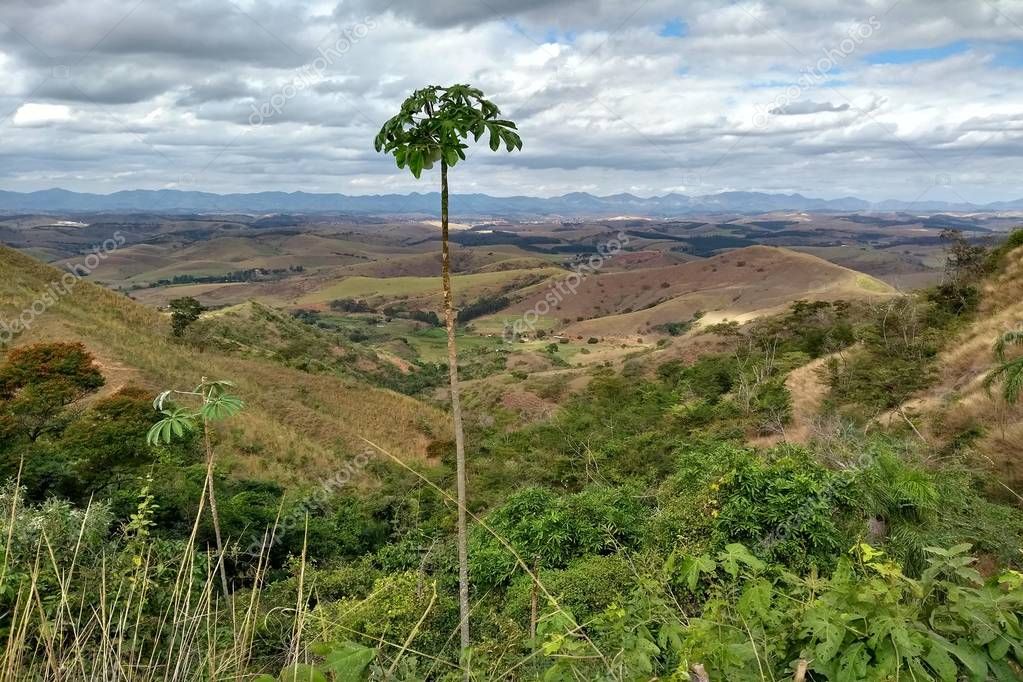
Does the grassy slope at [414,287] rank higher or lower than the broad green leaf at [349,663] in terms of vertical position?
lower

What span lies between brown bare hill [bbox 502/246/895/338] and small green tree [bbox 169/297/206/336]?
59.6 m

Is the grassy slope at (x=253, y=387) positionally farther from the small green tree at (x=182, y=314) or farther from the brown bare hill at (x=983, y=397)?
the brown bare hill at (x=983, y=397)

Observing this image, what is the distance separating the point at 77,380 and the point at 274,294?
14566cm

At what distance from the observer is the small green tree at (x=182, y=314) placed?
1438 inches

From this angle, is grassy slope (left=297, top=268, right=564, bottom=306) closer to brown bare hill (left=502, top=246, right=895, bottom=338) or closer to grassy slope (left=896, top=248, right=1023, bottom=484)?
brown bare hill (left=502, top=246, right=895, bottom=338)

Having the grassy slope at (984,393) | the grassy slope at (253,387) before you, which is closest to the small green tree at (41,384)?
the grassy slope at (253,387)

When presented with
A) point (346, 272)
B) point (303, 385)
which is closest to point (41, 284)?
point (303, 385)

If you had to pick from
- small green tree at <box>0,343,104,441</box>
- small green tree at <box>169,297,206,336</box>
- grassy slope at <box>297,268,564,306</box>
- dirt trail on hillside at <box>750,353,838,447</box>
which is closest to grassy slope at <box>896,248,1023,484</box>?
dirt trail on hillside at <box>750,353,838,447</box>

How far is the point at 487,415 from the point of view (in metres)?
33.2

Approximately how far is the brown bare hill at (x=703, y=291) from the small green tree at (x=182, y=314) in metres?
59.6

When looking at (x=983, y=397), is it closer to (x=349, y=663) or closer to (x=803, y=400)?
(x=803, y=400)

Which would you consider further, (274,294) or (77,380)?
(274,294)

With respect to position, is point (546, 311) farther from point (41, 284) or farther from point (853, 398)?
point (853, 398)

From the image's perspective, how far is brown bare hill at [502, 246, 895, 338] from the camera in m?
89.1
